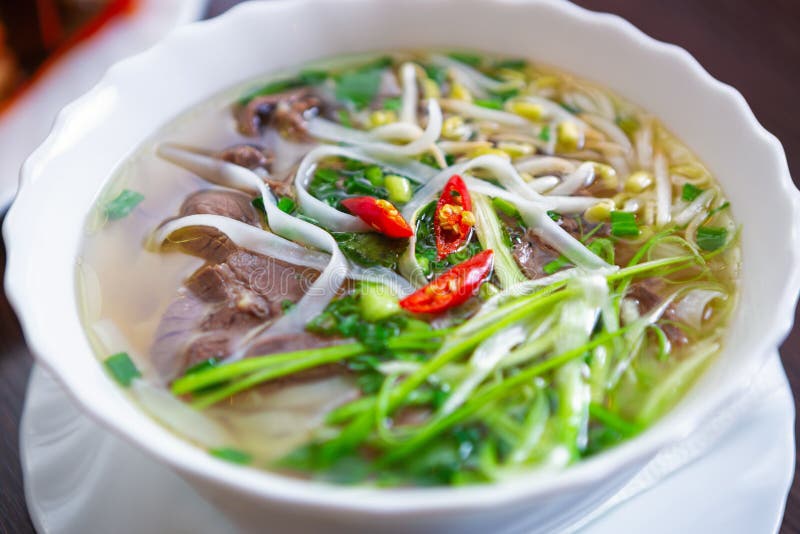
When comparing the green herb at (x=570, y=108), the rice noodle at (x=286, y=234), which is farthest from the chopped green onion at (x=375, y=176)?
the green herb at (x=570, y=108)

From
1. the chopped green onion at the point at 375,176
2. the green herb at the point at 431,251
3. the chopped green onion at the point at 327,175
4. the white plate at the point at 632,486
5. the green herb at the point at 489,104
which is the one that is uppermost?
the green herb at the point at 489,104

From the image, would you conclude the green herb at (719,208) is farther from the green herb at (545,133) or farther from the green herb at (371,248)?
the green herb at (371,248)

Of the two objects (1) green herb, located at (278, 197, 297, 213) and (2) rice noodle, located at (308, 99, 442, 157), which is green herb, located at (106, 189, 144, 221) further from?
(2) rice noodle, located at (308, 99, 442, 157)

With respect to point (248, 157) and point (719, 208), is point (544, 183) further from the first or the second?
point (248, 157)

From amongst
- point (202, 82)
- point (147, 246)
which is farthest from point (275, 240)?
point (202, 82)

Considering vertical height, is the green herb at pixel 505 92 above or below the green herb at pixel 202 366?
above
